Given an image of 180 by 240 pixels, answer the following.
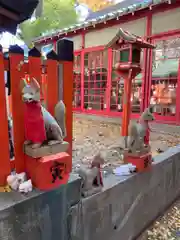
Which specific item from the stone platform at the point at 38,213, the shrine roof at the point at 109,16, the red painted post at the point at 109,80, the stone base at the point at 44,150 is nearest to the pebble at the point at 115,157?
the stone platform at the point at 38,213

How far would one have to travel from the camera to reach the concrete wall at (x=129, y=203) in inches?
54.4

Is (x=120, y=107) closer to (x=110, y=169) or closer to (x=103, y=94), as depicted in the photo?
(x=103, y=94)

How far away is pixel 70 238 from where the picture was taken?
1292 millimetres

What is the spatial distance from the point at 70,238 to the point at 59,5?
1043 centimetres

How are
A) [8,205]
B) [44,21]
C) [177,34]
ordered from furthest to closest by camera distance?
[44,21] → [177,34] → [8,205]

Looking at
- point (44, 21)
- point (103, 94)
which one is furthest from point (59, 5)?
point (103, 94)

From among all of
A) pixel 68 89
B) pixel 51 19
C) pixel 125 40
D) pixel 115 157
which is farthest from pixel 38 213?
pixel 51 19

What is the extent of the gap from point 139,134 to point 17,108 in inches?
39.3

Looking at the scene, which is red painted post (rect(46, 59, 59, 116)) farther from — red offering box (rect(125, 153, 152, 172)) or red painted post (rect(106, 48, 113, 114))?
red painted post (rect(106, 48, 113, 114))

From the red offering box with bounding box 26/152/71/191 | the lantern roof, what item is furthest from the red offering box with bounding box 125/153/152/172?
the lantern roof

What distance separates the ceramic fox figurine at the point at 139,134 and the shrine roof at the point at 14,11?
108 centimetres

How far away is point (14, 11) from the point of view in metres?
1.06

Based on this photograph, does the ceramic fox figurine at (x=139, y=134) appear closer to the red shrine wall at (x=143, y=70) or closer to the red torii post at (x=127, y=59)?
the red torii post at (x=127, y=59)

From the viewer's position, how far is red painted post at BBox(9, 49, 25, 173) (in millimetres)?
1066
